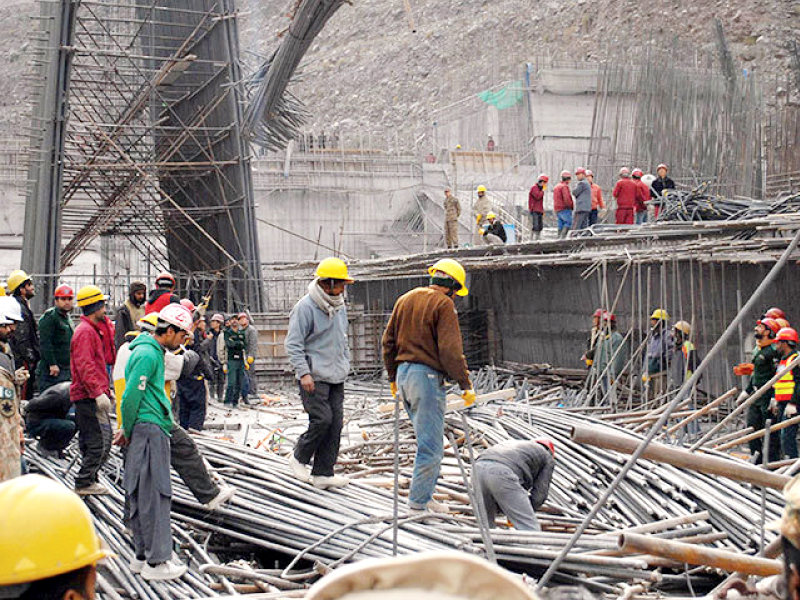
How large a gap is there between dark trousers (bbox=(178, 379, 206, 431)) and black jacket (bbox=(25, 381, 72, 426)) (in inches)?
138

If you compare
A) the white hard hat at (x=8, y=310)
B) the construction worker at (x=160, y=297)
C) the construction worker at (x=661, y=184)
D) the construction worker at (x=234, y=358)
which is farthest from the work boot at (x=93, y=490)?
the construction worker at (x=661, y=184)

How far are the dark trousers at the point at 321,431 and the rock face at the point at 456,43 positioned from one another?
1761 inches

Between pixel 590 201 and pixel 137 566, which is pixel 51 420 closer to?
pixel 137 566

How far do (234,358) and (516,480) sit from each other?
10548 mm

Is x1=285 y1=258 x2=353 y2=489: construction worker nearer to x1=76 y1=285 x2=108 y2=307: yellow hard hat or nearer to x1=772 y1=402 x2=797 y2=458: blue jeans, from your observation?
x1=76 y1=285 x2=108 y2=307: yellow hard hat

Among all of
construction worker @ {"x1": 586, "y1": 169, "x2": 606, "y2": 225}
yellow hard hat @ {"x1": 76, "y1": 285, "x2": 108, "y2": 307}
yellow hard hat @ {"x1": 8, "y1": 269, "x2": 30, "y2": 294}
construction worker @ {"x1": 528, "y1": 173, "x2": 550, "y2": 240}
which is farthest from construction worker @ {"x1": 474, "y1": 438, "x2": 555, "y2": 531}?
construction worker @ {"x1": 528, "y1": 173, "x2": 550, "y2": 240}

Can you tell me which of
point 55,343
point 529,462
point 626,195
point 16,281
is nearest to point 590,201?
point 626,195

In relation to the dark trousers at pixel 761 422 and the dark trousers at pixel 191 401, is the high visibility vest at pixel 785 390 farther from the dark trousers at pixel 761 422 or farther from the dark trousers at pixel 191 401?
the dark trousers at pixel 191 401

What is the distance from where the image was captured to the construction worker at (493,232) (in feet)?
70.7

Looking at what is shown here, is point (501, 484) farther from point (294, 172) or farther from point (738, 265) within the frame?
point (294, 172)

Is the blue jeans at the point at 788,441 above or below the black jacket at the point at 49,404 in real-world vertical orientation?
below

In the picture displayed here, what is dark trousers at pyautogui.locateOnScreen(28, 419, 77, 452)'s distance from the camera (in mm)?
9312

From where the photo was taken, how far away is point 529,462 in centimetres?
777

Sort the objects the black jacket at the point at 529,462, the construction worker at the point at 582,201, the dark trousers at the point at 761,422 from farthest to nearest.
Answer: the construction worker at the point at 582,201 < the dark trousers at the point at 761,422 < the black jacket at the point at 529,462
